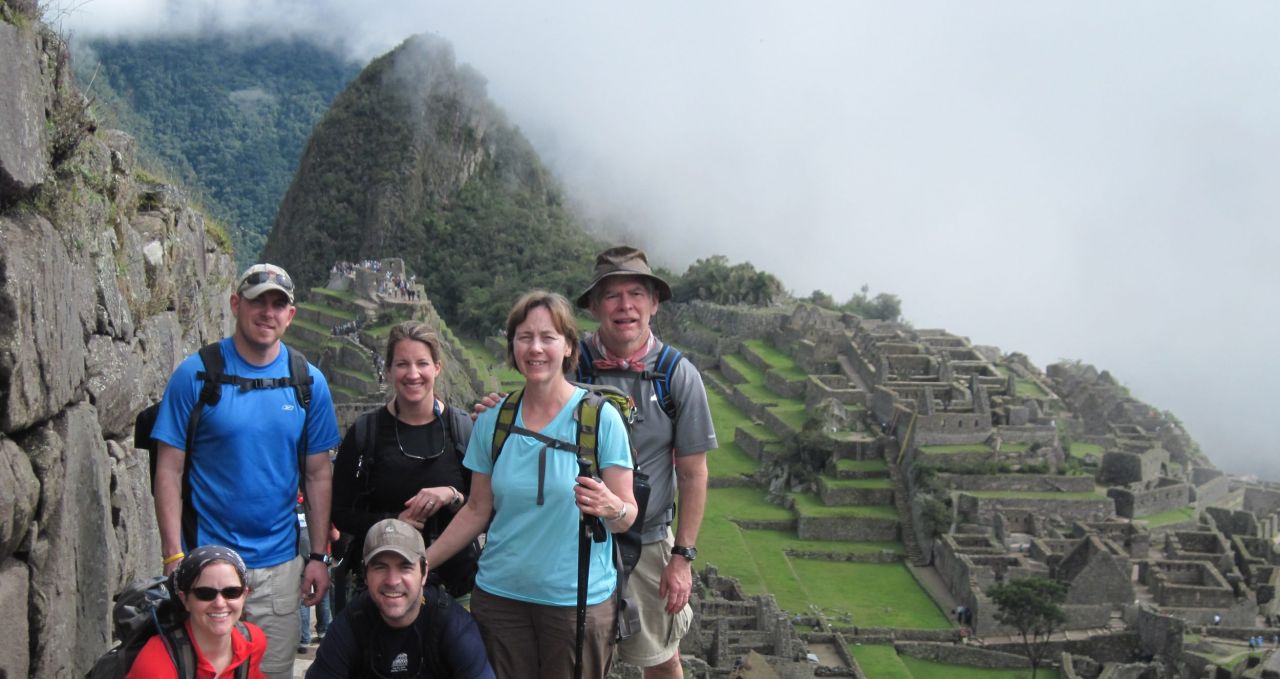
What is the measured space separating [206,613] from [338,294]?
33773 mm

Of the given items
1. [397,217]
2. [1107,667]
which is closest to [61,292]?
[1107,667]

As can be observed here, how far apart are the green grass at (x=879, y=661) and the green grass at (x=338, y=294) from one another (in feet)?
62.0

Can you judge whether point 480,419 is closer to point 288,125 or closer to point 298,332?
point 298,332

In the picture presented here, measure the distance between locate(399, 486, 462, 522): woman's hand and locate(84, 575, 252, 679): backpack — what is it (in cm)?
103

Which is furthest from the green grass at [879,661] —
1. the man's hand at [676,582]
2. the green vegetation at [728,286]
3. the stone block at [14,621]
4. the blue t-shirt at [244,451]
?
the green vegetation at [728,286]

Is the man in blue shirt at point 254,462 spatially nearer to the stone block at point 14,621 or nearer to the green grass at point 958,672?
the stone block at point 14,621

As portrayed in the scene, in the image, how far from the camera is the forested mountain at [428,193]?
214 feet

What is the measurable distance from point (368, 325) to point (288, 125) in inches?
1495

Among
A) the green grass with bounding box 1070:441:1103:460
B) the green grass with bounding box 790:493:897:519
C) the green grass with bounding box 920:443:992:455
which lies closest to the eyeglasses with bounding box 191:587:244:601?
the green grass with bounding box 790:493:897:519

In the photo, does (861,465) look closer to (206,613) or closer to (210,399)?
(210,399)

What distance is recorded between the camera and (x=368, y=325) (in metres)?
33.5

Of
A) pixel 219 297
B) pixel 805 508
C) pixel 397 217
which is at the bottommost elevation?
pixel 805 508

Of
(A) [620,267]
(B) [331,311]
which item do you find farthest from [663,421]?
(B) [331,311]

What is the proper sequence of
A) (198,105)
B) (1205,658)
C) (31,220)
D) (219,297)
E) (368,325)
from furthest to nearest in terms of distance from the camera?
(198,105) → (368,325) → (1205,658) → (219,297) → (31,220)
